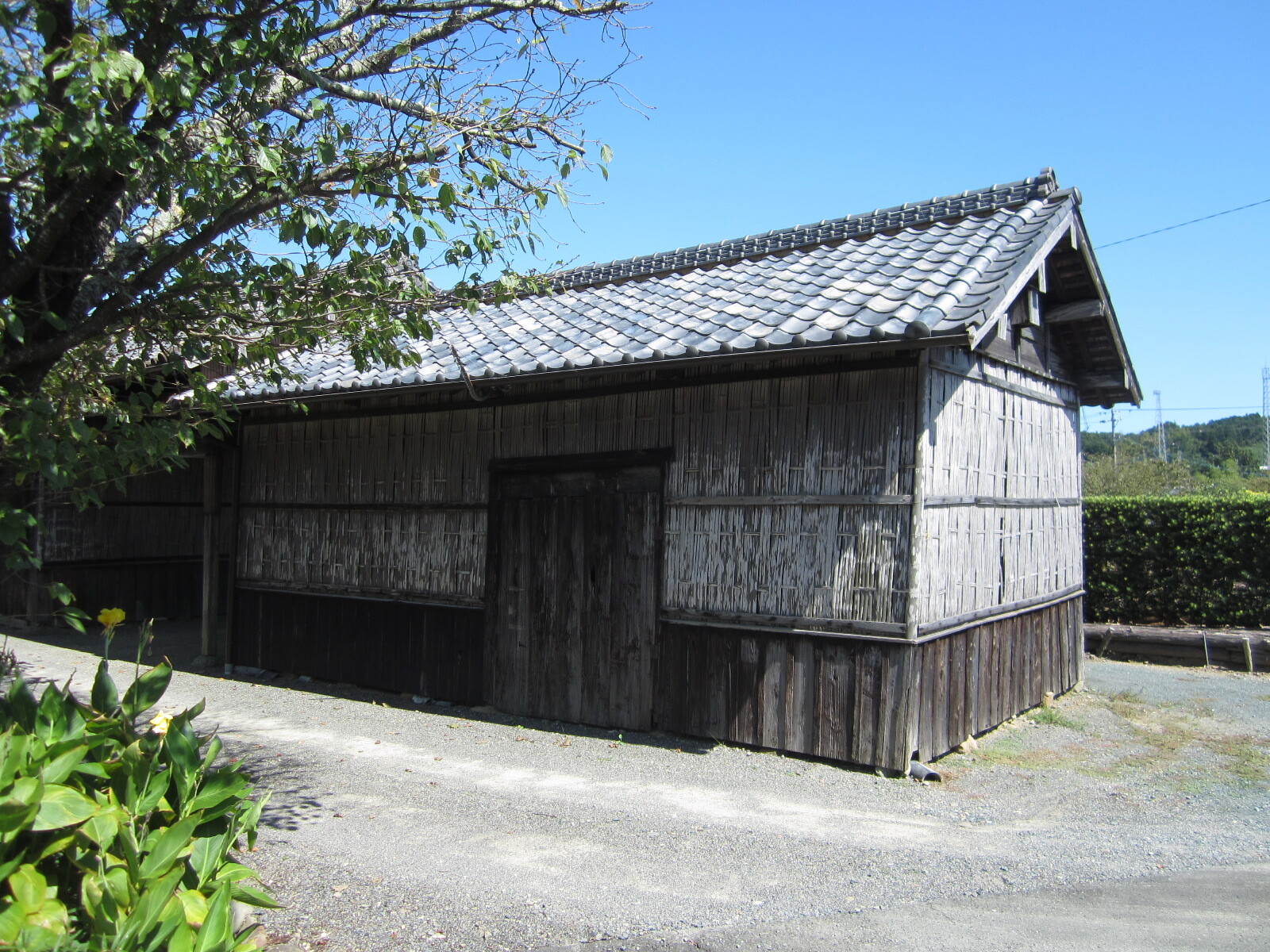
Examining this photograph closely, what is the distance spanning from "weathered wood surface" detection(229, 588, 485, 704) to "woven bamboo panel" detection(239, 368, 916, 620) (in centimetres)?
28

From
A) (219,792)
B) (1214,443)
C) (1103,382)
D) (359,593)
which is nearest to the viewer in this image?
(219,792)

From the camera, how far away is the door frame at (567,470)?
7.57 meters

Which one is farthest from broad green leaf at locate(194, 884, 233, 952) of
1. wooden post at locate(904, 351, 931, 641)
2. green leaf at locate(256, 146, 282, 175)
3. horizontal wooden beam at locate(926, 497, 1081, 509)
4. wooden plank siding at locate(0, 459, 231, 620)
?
wooden plank siding at locate(0, 459, 231, 620)

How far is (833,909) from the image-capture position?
426 centimetres

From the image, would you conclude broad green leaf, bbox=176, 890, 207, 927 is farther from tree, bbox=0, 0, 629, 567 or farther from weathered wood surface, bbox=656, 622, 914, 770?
weathered wood surface, bbox=656, 622, 914, 770

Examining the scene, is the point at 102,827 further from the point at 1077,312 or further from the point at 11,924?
the point at 1077,312

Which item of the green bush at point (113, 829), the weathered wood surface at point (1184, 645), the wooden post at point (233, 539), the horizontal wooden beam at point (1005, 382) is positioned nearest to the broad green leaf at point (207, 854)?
the green bush at point (113, 829)

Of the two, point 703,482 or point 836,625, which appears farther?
point 703,482

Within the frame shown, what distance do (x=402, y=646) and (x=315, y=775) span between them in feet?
9.43

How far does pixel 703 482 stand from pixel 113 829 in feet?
16.6

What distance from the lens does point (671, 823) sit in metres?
5.49

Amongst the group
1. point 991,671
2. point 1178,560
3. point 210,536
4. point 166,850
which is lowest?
point 991,671

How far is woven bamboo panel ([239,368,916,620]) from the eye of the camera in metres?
6.69

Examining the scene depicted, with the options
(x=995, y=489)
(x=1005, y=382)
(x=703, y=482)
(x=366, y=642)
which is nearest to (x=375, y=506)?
(x=366, y=642)
